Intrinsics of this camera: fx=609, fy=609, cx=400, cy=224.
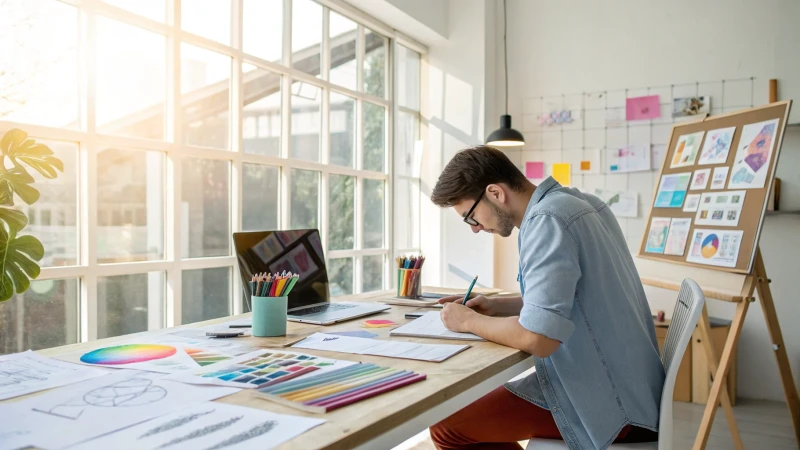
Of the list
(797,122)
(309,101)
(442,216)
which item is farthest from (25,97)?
(797,122)

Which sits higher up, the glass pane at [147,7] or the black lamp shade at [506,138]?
the glass pane at [147,7]

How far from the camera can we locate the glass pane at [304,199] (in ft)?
10.2

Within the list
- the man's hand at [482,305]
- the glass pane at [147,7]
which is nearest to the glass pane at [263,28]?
the glass pane at [147,7]

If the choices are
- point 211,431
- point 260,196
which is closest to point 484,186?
point 211,431

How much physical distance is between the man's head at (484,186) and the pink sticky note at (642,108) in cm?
265

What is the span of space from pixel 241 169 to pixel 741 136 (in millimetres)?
2286

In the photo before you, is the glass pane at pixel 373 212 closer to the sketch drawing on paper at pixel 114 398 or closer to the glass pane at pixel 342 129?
the glass pane at pixel 342 129

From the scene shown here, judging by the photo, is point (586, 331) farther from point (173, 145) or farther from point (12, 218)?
point (173, 145)

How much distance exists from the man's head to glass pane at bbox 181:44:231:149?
1237 mm

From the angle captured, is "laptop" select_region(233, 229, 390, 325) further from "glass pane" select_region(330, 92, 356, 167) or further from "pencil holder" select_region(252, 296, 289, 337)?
"glass pane" select_region(330, 92, 356, 167)

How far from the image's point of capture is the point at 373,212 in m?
3.86

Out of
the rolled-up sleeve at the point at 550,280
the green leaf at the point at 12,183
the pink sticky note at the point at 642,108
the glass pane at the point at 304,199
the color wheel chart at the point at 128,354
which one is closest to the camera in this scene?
the color wheel chart at the point at 128,354

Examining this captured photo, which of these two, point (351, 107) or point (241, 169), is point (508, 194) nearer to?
point (241, 169)

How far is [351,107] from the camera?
361 centimetres
